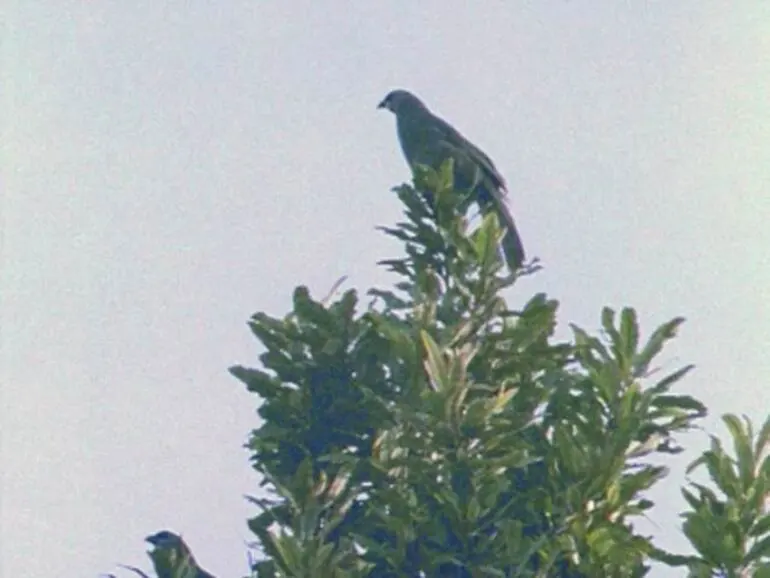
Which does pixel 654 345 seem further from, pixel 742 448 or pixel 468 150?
pixel 468 150

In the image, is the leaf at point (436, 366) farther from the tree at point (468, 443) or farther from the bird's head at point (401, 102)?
the bird's head at point (401, 102)

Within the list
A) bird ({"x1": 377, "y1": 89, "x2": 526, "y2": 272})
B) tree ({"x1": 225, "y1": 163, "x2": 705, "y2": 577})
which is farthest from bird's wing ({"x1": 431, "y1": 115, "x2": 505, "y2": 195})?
tree ({"x1": 225, "y1": 163, "x2": 705, "y2": 577})

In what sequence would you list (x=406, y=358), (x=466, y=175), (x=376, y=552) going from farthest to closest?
(x=466, y=175)
(x=406, y=358)
(x=376, y=552)

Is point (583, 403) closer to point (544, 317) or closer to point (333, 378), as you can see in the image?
point (544, 317)

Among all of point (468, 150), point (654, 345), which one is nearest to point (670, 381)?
point (654, 345)

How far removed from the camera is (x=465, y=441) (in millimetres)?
6496

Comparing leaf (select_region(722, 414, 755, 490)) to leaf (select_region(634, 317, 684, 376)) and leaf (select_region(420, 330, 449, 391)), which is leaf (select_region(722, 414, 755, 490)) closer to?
leaf (select_region(634, 317, 684, 376))

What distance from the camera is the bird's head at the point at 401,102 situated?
1127 cm

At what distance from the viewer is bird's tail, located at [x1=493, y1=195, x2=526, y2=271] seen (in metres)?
9.16

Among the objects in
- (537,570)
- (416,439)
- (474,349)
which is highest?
(474,349)

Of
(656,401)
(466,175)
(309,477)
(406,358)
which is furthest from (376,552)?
(466,175)

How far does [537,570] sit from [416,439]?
2.15 feet

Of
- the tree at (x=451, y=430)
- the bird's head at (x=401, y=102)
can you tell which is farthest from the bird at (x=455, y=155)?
the tree at (x=451, y=430)

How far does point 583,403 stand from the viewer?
6805 millimetres
